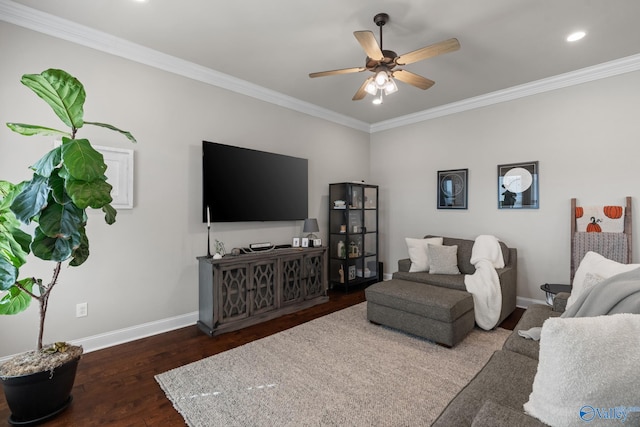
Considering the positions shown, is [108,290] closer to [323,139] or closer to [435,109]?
[323,139]

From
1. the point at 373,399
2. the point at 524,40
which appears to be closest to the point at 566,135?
the point at 524,40

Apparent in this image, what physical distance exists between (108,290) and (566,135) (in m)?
5.13

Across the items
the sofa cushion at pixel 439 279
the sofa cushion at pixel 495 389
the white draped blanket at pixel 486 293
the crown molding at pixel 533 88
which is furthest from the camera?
the sofa cushion at pixel 439 279

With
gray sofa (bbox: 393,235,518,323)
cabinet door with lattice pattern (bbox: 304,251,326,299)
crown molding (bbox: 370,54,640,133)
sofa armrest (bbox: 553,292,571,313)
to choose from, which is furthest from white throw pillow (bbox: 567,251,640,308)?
cabinet door with lattice pattern (bbox: 304,251,326,299)

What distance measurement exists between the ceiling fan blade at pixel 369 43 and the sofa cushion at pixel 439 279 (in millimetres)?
2388

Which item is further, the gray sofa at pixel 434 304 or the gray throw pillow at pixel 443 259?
the gray throw pillow at pixel 443 259

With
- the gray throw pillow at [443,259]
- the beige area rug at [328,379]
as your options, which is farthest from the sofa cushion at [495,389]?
the gray throw pillow at [443,259]

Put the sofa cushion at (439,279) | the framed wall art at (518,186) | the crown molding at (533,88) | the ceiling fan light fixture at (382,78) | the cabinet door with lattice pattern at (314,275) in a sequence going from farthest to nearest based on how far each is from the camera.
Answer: the cabinet door with lattice pattern at (314,275) → the framed wall art at (518,186) → the sofa cushion at (439,279) → the crown molding at (533,88) → the ceiling fan light fixture at (382,78)

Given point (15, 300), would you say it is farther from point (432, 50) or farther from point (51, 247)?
point (432, 50)

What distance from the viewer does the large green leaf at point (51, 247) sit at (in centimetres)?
164

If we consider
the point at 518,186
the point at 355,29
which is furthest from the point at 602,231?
the point at 355,29

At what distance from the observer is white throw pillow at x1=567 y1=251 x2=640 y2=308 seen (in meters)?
1.82

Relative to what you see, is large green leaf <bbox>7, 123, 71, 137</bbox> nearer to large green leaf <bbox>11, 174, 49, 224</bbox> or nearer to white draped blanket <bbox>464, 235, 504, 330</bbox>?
large green leaf <bbox>11, 174, 49, 224</bbox>

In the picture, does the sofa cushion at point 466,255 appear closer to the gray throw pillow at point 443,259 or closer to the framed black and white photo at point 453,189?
the gray throw pillow at point 443,259
